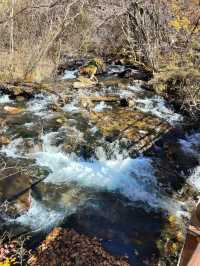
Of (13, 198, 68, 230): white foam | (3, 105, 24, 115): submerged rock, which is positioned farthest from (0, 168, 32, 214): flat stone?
(3, 105, 24, 115): submerged rock

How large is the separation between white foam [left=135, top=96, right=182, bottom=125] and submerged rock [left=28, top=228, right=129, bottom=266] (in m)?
5.92

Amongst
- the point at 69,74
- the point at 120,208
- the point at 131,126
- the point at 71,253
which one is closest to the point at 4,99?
the point at 69,74

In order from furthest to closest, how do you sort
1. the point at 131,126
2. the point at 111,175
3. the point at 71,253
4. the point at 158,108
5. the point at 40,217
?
the point at 158,108 < the point at 131,126 < the point at 111,175 < the point at 40,217 < the point at 71,253

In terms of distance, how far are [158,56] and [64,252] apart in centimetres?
1089

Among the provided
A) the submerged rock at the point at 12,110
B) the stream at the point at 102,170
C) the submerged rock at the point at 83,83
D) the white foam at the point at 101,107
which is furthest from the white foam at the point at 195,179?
the submerged rock at the point at 83,83

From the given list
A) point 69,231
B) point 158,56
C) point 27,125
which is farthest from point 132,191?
point 158,56

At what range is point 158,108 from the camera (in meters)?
12.0

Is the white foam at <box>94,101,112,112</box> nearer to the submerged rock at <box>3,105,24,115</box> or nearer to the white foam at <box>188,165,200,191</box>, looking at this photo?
the submerged rock at <box>3,105,24,115</box>

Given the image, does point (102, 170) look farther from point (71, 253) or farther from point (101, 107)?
point (101, 107)

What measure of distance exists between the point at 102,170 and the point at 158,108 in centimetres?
423

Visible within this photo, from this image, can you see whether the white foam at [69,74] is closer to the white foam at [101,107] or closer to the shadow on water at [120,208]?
the white foam at [101,107]

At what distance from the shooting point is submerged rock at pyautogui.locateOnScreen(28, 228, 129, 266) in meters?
5.68

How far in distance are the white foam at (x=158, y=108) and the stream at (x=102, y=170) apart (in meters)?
0.03

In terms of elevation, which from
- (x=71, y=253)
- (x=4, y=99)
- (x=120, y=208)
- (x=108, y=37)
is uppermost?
(x=108, y=37)
